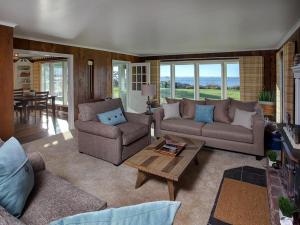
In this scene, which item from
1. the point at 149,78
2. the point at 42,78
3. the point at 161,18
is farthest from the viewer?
the point at 42,78

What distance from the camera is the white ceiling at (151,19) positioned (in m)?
2.54

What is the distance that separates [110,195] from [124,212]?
1792 millimetres

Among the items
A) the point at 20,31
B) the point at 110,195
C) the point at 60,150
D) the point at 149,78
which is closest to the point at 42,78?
the point at 149,78

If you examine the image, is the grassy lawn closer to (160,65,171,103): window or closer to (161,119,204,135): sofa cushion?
(160,65,171,103): window

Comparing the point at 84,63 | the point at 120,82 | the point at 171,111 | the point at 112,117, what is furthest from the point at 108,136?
the point at 120,82

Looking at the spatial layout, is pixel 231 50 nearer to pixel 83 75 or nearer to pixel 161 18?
pixel 161 18

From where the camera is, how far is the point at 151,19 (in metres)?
3.15

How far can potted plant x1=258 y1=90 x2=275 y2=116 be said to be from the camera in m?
5.45

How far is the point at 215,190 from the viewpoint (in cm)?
245

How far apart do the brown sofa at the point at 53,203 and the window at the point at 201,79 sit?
6.03m

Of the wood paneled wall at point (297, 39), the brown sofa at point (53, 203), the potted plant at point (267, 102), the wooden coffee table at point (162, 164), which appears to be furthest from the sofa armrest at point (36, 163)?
the potted plant at point (267, 102)

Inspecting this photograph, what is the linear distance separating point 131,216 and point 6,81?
3714mm

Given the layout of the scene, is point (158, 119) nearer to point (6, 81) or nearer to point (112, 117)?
point (112, 117)

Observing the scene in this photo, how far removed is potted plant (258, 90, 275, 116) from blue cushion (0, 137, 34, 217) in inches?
216
